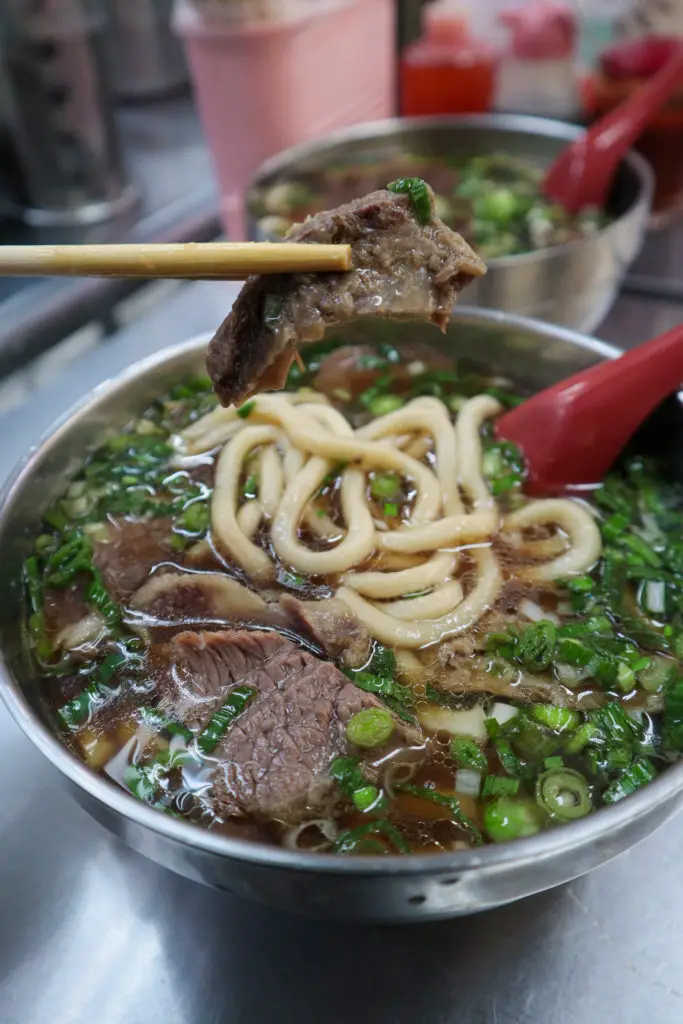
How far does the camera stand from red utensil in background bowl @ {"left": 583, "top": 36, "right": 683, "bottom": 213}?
3857 millimetres

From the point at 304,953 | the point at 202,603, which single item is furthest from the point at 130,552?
the point at 304,953

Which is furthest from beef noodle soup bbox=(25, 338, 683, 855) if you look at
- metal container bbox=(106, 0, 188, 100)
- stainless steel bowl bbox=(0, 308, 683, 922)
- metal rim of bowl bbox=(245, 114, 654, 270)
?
metal container bbox=(106, 0, 188, 100)

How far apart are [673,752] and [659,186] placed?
3540 mm

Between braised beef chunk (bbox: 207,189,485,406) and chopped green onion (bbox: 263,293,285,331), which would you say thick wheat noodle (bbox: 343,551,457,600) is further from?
chopped green onion (bbox: 263,293,285,331)

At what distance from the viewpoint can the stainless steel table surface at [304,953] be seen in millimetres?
1485

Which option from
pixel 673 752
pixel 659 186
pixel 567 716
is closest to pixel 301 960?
pixel 567 716

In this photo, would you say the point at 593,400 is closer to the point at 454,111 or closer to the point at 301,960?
the point at 301,960

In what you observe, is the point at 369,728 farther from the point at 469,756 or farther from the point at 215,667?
the point at 215,667

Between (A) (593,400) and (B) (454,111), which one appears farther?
(B) (454,111)

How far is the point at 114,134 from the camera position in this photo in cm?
435

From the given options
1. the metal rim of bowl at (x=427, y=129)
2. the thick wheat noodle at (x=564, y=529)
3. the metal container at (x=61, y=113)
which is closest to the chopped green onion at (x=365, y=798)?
the thick wheat noodle at (x=564, y=529)

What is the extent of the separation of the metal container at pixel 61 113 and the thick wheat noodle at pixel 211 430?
2.63 metres

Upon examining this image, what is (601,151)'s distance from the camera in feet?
11.1

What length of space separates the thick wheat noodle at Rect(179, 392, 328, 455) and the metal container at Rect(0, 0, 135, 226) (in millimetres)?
2632
